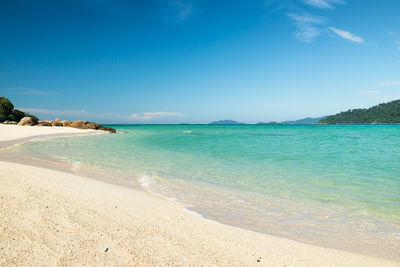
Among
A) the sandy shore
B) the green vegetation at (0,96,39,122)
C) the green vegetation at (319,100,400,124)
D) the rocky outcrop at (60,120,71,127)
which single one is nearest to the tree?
the green vegetation at (0,96,39,122)

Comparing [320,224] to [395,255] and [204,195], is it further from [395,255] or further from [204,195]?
[204,195]

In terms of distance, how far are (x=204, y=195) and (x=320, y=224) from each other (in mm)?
2993

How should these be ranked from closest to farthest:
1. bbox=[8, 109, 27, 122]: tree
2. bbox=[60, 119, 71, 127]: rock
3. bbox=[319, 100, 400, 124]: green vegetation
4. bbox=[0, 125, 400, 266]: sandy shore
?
bbox=[0, 125, 400, 266]: sandy shore < bbox=[60, 119, 71, 127]: rock < bbox=[8, 109, 27, 122]: tree < bbox=[319, 100, 400, 124]: green vegetation

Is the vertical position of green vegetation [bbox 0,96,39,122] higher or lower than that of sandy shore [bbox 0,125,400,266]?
higher

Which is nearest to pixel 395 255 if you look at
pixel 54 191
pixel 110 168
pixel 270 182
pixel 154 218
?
pixel 154 218

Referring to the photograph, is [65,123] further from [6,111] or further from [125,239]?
[125,239]

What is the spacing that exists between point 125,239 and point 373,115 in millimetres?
193782

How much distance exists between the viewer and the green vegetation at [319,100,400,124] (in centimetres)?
14175

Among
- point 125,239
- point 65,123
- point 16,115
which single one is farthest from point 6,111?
point 125,239

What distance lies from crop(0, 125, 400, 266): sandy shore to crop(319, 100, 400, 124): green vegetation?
176 meters

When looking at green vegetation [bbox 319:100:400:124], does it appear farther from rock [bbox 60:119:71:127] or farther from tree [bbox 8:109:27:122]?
tree [bbox 8:109:27:122]

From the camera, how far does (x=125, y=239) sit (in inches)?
129

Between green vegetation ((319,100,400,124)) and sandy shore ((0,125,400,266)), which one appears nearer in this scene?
sandy shore ((0,125,400,266))

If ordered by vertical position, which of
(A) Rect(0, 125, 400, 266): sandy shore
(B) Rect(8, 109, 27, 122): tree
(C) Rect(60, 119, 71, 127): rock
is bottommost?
(A) Rect(0, 125, 400, 266): sandy shore
